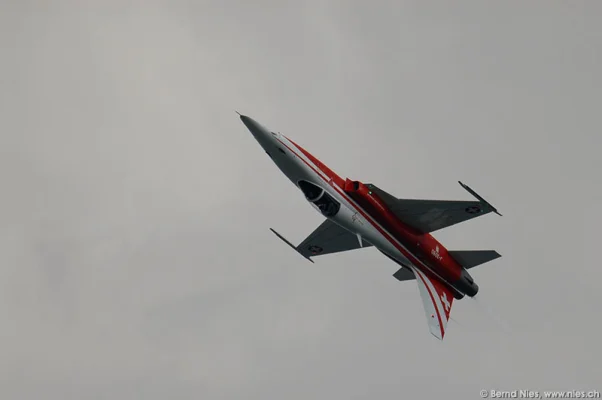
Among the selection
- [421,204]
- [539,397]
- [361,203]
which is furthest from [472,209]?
[539,397]

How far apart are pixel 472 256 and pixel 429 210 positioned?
4.27m

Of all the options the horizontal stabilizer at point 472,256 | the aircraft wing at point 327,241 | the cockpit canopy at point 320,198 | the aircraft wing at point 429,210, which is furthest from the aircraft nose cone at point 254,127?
the horizontal stabilizer at point 472,256

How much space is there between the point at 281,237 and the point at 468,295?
10016mm

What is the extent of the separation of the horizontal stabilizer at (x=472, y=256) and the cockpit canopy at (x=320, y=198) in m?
7.57

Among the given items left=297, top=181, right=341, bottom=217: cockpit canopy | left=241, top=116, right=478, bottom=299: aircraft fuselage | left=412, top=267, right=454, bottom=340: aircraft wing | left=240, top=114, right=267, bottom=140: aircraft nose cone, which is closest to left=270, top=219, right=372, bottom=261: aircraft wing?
left=241, top=116, right=478, bottom=299: aircraft fuselage

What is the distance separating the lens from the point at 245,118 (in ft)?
137

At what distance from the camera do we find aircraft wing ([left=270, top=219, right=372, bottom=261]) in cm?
4912

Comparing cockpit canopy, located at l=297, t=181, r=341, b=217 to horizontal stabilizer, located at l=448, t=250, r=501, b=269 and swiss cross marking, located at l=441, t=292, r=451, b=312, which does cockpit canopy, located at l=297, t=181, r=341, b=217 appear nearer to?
horizontal stabilizer, located at l=448, t=250, r=501, b=269

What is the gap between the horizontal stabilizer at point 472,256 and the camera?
47.8 metres

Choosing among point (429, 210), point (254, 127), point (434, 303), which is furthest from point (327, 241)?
point (254, 127)

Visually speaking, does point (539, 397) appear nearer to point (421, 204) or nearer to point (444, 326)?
point (444, 326)

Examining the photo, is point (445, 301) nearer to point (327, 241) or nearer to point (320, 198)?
point (327, 241)

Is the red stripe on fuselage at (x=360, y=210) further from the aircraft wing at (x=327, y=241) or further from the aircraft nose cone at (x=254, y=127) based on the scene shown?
the aircraft wing at (x=327, y=241)

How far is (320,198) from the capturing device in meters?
43.3
